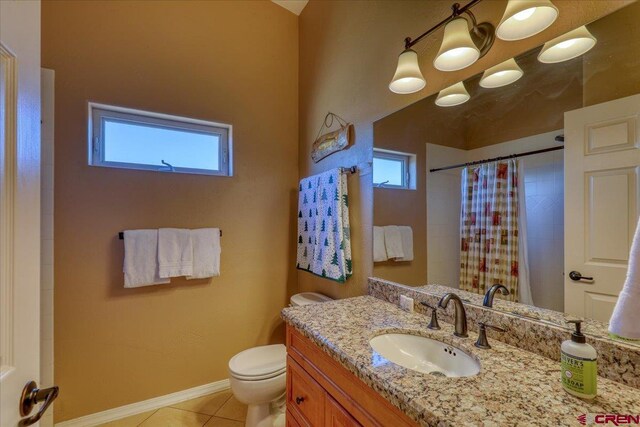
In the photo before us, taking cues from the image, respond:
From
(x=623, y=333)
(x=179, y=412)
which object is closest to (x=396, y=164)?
(x=623, y=333)

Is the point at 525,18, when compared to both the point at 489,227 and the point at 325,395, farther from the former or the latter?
the point at 325,395

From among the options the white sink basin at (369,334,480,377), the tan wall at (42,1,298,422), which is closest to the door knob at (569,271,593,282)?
the white sink basin at (369,334,480,377)

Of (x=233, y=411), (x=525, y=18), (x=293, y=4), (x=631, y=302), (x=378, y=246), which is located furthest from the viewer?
(x=293, y=4)

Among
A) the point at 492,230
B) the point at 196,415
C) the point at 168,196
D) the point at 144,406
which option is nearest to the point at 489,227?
the point at 492,230

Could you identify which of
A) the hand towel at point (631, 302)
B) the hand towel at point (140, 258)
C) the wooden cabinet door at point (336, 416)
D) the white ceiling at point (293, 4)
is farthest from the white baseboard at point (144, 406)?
the white ceiling at point (293, 4)

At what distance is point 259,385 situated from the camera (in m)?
1.55

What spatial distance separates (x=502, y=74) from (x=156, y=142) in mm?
2086

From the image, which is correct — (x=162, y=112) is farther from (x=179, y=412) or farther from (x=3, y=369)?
(x=179, y=412)

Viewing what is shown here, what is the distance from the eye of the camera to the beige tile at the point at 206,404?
189cm

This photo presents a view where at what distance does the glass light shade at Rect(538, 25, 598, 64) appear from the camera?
829 millimetres

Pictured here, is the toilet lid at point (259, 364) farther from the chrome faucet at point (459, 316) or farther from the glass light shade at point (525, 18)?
the glass light shade at point (525, 18)

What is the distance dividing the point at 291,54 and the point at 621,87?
2.25m

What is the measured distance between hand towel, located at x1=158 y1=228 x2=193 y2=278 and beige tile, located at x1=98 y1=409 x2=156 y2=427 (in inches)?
36.5

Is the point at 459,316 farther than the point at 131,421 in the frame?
No
